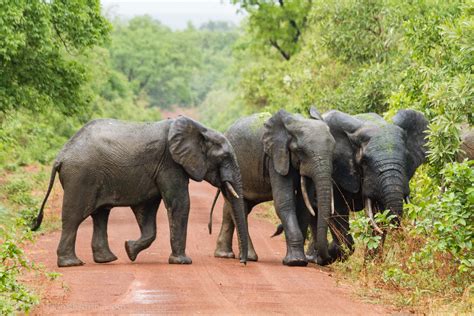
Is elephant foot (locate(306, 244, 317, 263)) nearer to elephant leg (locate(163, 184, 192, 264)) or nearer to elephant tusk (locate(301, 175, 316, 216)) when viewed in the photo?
elephant tusk (locate(301, 175, 316, 216))

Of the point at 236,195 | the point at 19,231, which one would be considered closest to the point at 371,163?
the point at 236,195

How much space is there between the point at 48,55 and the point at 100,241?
30.5 feet

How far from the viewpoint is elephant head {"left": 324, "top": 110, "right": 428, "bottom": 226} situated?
47.3 feet

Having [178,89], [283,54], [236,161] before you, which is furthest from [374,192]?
[178,89]

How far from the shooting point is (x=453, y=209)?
12484 millimetres

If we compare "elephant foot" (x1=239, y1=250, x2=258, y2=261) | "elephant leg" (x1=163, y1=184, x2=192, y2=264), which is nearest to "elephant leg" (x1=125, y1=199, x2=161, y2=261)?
"elephant leg" (x1=163, y1=184, x2=192, y2=264)

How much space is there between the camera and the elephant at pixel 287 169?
1477 cm

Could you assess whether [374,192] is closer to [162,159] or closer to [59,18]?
[162,159]

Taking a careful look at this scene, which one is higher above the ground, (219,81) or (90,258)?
(219,81)

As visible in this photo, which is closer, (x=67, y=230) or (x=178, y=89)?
(x=67, y=230)

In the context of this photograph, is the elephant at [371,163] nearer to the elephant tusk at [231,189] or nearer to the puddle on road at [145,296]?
the elephant tusk at [231,189]

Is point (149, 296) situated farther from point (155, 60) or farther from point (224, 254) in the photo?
point (155, 60)

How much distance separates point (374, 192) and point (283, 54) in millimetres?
27119

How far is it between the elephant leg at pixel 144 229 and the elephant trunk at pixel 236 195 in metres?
1.08
